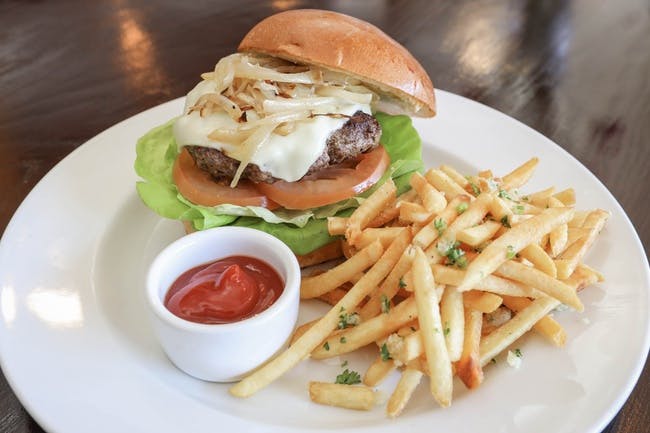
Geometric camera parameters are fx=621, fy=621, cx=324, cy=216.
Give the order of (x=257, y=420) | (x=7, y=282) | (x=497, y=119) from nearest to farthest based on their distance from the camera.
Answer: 1. (x=257, y=420)
2. (x=7, y=282)
3. (x=497, y=119)

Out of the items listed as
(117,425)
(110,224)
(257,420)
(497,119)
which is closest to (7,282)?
(110,224)

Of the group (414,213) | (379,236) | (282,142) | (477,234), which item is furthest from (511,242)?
(282,142)

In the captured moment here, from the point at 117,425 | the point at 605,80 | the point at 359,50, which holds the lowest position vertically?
the point at 605,80

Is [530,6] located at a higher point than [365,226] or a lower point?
lower

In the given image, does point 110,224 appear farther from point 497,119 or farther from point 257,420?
point 497,119

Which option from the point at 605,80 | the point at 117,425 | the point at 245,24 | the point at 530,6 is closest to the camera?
the point at 117,425

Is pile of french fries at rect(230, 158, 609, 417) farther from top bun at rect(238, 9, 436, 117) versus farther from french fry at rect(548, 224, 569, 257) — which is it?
top bun at rect(238, 9, 436, 117)

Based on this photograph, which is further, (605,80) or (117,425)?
(605,80)
